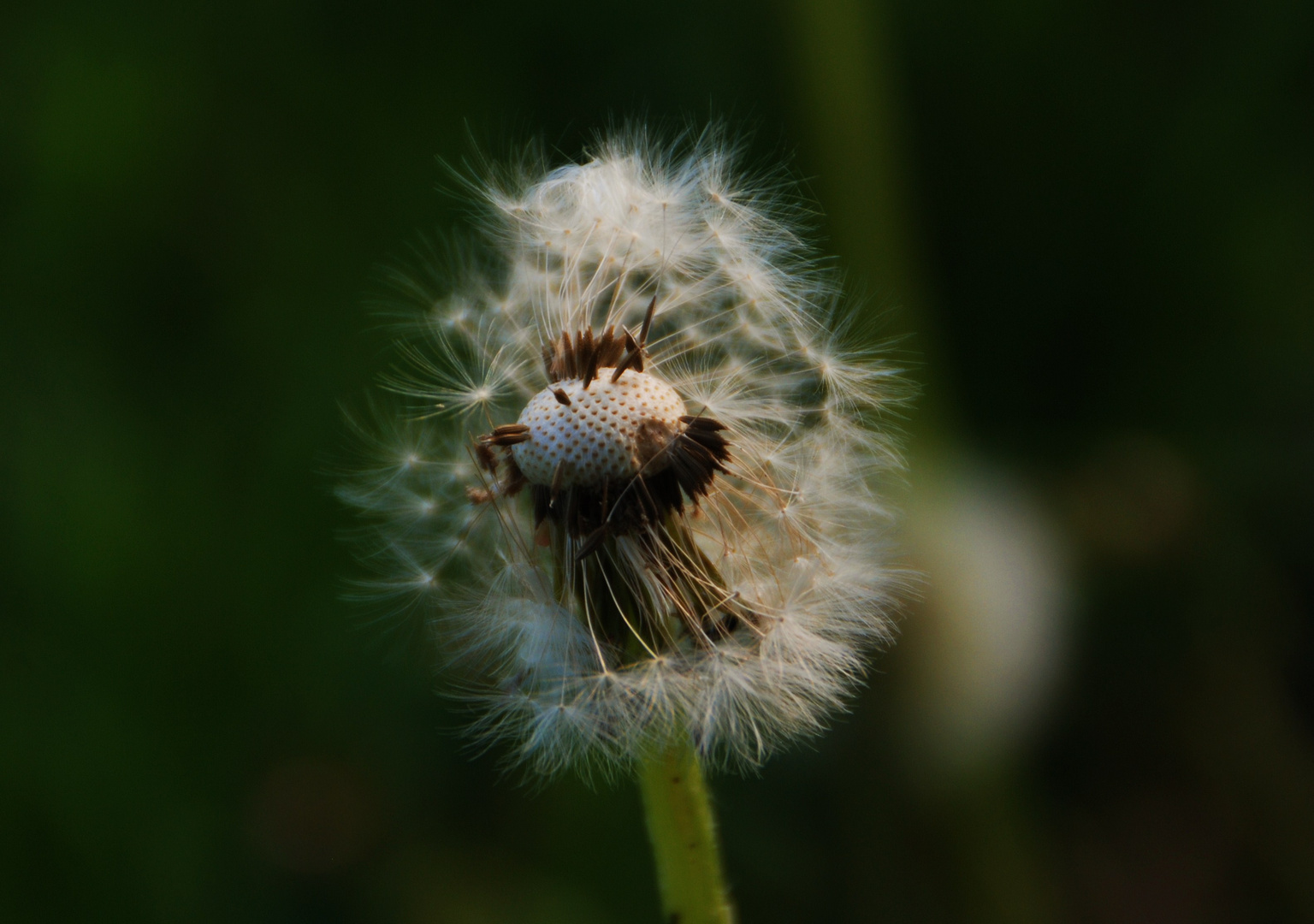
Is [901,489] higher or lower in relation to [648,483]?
higher

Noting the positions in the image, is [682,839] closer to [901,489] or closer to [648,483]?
[648,483]

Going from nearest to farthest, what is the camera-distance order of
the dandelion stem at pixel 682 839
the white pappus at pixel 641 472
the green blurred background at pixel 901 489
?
the dandelion stem at pixel 682 839 → the white pappus at pixel 641 472 → the green blurred background at pixel 901 489

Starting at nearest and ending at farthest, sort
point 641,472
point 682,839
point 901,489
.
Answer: point 682,839 → point 641,472 → point 901,489

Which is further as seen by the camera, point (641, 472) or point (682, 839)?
point (641, 472)

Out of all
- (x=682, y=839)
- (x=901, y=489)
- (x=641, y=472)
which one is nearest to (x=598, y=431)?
(x=641, y=472)

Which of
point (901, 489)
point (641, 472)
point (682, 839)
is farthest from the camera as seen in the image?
point (901, 489)

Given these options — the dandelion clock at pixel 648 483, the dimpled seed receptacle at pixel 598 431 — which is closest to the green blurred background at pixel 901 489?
the dandelion clock at pixel 648 483

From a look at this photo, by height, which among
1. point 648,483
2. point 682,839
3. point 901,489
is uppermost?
point 901,489

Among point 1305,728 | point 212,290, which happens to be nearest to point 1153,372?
point 1305,728

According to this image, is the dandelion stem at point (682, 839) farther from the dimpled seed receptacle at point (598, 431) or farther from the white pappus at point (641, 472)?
the dimpled seed receptacle at point (598, 431)
